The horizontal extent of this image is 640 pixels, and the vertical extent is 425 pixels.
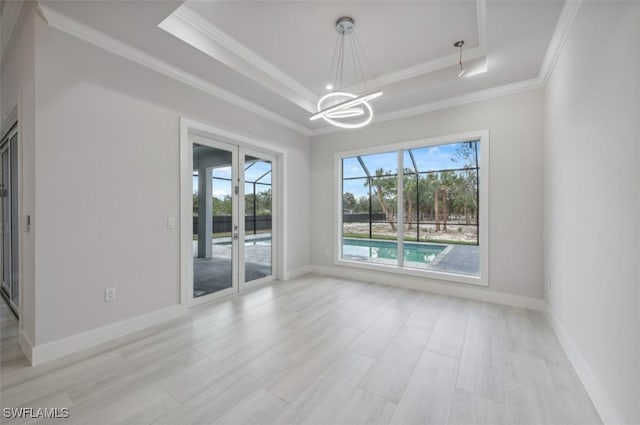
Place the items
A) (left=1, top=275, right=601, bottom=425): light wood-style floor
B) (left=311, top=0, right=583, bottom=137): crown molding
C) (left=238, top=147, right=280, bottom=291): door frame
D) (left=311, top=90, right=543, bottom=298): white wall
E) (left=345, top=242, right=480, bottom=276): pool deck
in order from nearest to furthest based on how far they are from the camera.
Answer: (left=1, top=275, right=601, bottom=425): light wood-style floor
(left=311, top=0, right=583, bottom=137): crown molding
(left=311, top=90, right=543, bottom=298): white wall
(left=238, top=147, right=280, bottom=291): door frame
(left=345, top=242, right=480, bottom=276): pool deck

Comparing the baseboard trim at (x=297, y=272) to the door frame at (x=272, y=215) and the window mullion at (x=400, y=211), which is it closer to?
the door frame at (x=272, y=215)

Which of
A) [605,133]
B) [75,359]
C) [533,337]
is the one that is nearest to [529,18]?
[605,133]

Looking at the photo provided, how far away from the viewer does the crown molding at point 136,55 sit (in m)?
2.28

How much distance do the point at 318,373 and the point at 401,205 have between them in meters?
3.14

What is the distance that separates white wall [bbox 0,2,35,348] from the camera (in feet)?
7.35

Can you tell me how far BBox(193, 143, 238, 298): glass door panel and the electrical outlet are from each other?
3.35 feet

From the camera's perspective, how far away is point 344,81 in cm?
383

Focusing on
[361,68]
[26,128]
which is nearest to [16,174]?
[26,128]

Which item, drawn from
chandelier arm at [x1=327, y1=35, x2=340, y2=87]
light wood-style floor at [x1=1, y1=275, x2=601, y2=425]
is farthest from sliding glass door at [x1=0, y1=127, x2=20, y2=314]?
chandelier arm at [x1=327, y1=35, x2=340, y2=87]

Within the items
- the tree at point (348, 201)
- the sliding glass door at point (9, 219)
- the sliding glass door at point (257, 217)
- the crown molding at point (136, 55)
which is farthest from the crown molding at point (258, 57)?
the sliding glass door at point (9, 219)

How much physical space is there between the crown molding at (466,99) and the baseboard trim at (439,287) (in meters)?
2.70

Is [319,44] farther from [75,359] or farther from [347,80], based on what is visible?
[75,359]

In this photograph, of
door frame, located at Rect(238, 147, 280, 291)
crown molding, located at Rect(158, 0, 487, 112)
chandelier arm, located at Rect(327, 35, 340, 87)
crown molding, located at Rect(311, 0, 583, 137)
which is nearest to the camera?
crown molding, located at Rect(311, 0, 583, 137)

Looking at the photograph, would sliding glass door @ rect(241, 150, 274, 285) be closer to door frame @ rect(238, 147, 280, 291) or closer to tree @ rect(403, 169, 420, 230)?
door frame @ rect(238, 147, 280, 291)
